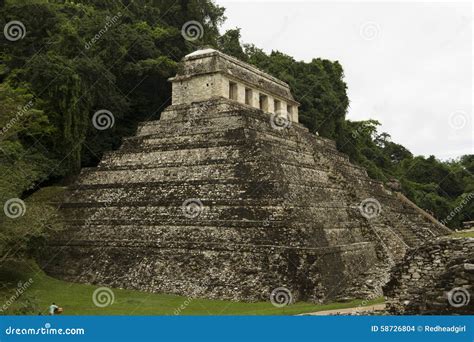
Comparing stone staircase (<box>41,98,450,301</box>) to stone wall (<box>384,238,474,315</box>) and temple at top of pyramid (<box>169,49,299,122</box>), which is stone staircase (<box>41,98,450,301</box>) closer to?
temple at top of pyramid (<box>169,49,299,122</box>)

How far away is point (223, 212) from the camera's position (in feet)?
47.5

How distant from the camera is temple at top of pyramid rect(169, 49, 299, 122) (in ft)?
64.8

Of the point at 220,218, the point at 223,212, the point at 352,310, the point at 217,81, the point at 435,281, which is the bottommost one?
the point at 352,310

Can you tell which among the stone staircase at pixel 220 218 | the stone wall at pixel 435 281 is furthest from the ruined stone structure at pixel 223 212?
the stone wall at pixel 435 281

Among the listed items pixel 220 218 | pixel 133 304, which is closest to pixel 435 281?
pixel 220 218

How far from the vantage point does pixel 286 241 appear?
528 inches

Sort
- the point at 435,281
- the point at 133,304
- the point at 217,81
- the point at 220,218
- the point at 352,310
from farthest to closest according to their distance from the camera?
the point at 217,81 → the point at 220,218 → the point at 133,304 → the point at 352,310 → the point at 435,281

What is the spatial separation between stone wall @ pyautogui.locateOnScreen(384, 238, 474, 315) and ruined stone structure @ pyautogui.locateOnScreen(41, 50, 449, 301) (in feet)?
9.53

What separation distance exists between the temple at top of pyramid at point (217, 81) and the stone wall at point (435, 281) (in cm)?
1161

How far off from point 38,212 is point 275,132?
28.5ft

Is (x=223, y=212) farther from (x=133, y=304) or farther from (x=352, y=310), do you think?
(x=352, y=310)

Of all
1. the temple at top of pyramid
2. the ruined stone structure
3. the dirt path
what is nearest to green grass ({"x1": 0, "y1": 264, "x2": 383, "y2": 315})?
the dirt path

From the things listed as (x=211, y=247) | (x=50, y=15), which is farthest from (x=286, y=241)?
(x=50, y=15)

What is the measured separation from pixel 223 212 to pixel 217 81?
7041 mm
